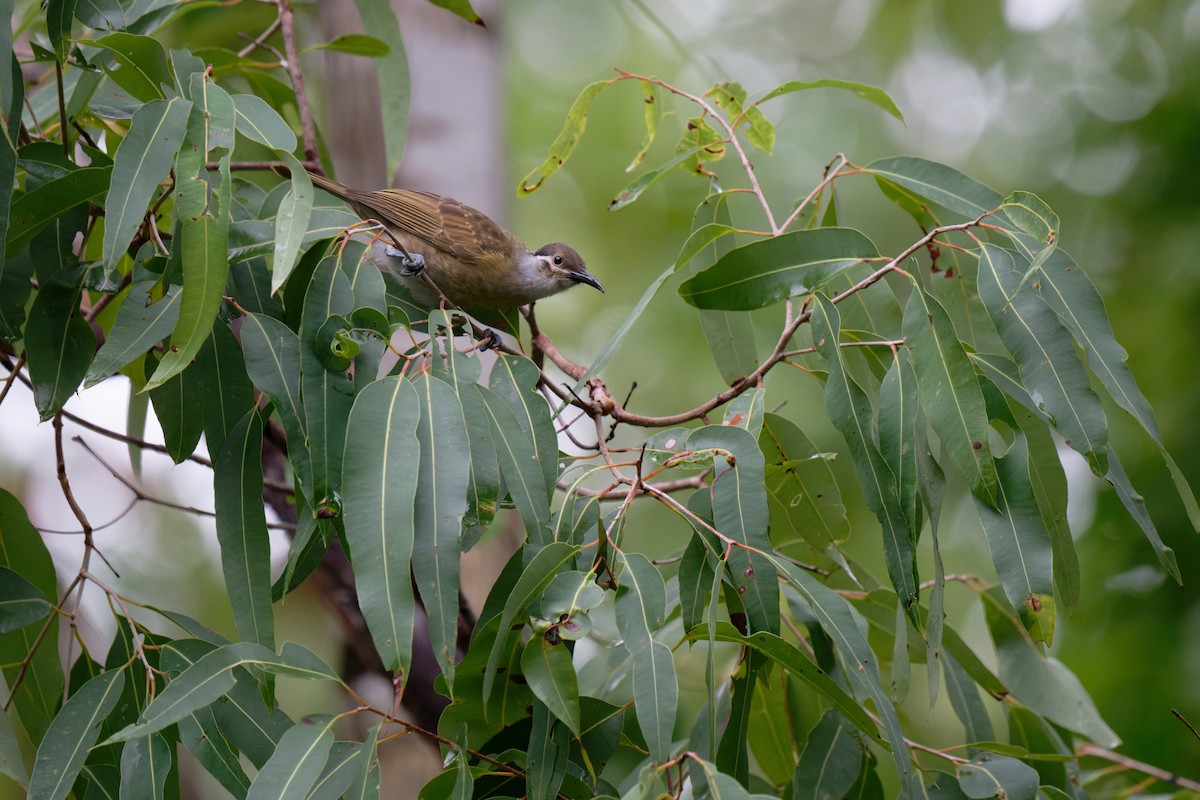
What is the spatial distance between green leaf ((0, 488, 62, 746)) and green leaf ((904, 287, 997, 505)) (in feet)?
6.92

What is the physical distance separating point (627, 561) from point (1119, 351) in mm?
1131

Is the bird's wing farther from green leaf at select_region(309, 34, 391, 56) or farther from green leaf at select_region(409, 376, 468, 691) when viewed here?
green leaf at select_region(409, 376, 468, 691)

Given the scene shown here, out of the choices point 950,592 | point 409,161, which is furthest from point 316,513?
point 950,592

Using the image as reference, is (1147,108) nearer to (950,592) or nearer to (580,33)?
(950,592)

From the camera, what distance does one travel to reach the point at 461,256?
3.80 m

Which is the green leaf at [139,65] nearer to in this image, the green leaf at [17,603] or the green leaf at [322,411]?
the green leaf at [322,411]

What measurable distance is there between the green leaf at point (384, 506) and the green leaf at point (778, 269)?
2.59 ft

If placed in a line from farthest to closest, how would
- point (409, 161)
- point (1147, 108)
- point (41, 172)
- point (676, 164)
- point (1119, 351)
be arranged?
point (1147, 108) → point (409, 161) → point (676, 164) → point (41, 172) → point (1119, 351)

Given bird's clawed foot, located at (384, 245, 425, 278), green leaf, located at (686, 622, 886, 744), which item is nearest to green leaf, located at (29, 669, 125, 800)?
green leaf, located at (686, 622, 886, 744)

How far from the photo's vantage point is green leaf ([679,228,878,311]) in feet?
7.72

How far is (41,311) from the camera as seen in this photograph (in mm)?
2398

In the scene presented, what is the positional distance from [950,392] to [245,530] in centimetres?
156

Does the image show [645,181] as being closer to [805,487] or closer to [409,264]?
[805,487]

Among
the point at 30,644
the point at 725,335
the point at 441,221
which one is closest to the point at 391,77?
the point at 441,221
